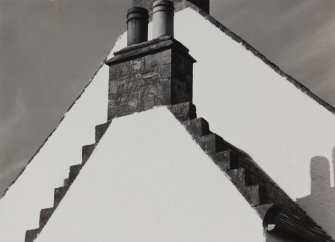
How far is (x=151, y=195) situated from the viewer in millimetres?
10453

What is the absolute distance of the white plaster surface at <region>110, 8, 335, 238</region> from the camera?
42.2ft

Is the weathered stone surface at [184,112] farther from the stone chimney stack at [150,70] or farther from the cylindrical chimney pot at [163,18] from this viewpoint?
the cylindrical chimney pot at [163,18]

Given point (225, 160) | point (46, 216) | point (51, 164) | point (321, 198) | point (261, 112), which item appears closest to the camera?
point (225, 160)

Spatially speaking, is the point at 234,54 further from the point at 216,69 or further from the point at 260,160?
the point at 260,160

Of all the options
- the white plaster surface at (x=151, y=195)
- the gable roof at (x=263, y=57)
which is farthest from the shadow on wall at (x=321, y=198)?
the white plaster surface at (x=151, y=195)

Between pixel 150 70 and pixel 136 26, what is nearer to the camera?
pixel 150 70

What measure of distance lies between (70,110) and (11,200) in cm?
217

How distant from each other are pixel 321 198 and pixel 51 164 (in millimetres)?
5639

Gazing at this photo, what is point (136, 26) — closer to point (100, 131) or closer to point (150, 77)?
point (150, 77)

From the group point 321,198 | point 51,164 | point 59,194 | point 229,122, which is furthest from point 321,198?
point 51,164

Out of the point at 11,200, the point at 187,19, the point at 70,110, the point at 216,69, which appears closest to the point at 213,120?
the point at 216,69

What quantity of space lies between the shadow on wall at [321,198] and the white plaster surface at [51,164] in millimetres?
4518

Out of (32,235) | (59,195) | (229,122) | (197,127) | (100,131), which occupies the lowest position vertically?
(32,235)

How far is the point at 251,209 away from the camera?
963cm
